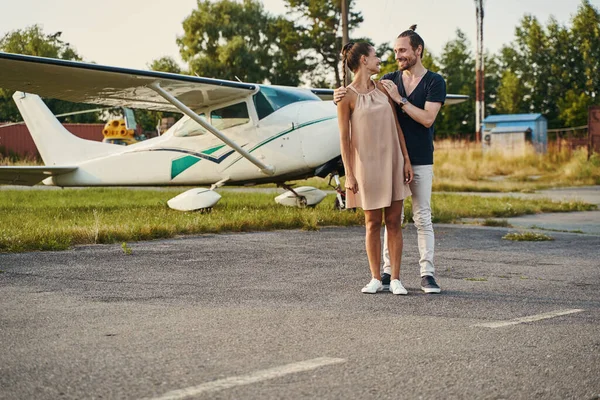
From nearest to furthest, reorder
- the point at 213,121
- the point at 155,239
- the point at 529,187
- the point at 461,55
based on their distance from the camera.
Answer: the point at 155,239 → the point at 213,121 → the point at 529,187 → the point at 461,55

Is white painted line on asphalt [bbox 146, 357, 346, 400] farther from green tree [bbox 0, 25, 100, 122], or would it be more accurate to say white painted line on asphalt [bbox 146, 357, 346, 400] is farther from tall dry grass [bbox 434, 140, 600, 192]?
green tree [bbox 0, 25, 100, 122]

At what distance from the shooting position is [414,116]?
219 inches

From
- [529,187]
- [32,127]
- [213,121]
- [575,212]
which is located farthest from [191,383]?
[529,187]

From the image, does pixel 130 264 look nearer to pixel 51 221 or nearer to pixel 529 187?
pixel 51 221

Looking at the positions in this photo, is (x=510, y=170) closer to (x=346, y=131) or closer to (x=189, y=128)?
(x=189, y=128)

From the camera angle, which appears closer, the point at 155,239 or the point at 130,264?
the point at 130,264

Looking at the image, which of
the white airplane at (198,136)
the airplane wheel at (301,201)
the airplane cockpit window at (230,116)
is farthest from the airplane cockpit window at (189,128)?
the airplane wheel at (301,201)

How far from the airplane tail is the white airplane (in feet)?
0.16

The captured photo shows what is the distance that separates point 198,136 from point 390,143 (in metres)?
8.92

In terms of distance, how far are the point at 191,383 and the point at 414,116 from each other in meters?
3.00

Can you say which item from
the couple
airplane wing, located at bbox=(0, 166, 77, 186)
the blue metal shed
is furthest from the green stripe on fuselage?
the blue metal shed

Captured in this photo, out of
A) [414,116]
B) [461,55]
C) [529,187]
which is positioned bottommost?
[529,187]

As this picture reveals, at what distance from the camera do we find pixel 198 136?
1405cm

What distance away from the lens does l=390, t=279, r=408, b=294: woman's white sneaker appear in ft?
17.8
